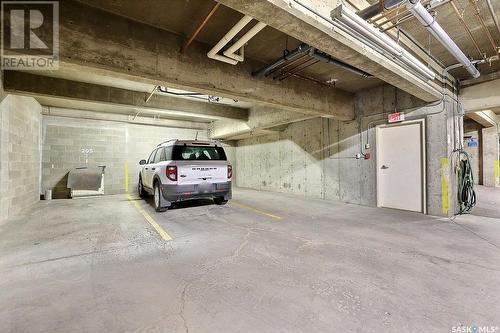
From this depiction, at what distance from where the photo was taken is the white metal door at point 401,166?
525 cm

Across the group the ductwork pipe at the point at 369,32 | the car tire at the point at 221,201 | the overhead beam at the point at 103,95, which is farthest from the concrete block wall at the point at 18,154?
the ductwork pipe at the point at 369,32

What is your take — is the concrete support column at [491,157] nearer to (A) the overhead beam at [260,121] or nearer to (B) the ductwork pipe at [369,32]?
(A) the overhead beam at [260,121]

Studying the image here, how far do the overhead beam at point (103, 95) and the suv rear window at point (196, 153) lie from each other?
217cm

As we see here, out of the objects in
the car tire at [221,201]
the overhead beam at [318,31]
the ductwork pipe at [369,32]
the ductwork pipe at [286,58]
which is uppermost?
the ductwork pipe at [286,58]

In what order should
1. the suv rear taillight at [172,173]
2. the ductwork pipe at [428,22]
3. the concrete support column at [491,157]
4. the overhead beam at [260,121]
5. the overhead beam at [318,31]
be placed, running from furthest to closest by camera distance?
the concrete support column at [491,157]
the overhead beam at [260,121]
the suv rear taillight at [172,173]
the ductwork pipe at [428,22]
the overhead beam at [318,31]

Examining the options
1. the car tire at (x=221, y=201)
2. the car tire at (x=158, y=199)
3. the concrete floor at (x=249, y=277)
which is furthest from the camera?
the car tire at (x=221, y=201)

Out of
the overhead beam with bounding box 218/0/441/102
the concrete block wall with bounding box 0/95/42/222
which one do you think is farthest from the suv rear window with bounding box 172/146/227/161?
the overhead beam with bounding box 218/0/441/102

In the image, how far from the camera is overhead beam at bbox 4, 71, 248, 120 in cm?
462

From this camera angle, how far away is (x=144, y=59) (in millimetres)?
3326

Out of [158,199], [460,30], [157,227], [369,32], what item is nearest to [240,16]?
[369,32]

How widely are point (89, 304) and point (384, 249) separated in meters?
3.41

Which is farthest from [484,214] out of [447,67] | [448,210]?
[447,67]

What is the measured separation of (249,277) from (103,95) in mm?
5988

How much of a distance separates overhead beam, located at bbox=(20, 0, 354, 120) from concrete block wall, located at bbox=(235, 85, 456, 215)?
274cm
